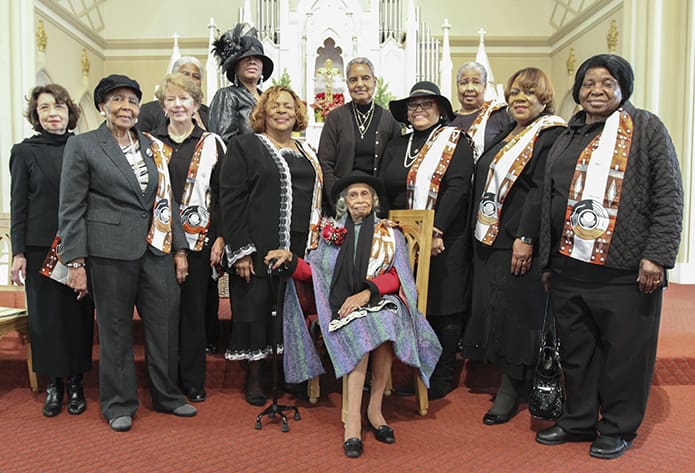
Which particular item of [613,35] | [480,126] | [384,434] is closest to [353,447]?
[384,434]

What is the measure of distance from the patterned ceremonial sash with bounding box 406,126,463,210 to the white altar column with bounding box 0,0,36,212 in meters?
5.45

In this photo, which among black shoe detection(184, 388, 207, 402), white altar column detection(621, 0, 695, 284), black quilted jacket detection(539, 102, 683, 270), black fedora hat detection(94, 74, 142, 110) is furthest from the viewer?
white altar column detection(621, 0, 695, 284)

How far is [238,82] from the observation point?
10.7 ft

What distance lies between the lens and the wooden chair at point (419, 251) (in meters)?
2.65

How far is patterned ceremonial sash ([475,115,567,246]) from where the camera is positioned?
257 cm

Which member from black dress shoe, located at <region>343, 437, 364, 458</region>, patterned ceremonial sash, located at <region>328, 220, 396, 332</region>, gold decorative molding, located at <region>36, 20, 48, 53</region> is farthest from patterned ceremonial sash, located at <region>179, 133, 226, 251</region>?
gold decorative molding, located at <region>36, 20, 48, 53</region>

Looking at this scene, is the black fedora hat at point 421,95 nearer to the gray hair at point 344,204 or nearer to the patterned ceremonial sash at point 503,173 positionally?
the patterned ceremonial sash at point 503,173

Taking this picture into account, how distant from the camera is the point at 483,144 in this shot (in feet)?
10.4

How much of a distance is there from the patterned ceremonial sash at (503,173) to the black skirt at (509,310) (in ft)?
0.33

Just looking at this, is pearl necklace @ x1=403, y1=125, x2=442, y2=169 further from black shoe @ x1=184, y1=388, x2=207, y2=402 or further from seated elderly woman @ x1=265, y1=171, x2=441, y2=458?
black shoe @ x1=184, y1=388, x2=207, y2=402

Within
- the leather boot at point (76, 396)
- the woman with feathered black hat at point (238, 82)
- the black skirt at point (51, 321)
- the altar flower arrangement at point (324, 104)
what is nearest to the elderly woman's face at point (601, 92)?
the woman with feathered black hat at point (238, 82)

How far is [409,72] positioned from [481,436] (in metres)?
7.73

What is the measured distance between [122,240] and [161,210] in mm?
213

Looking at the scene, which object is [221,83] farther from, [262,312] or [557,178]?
[557,178]
